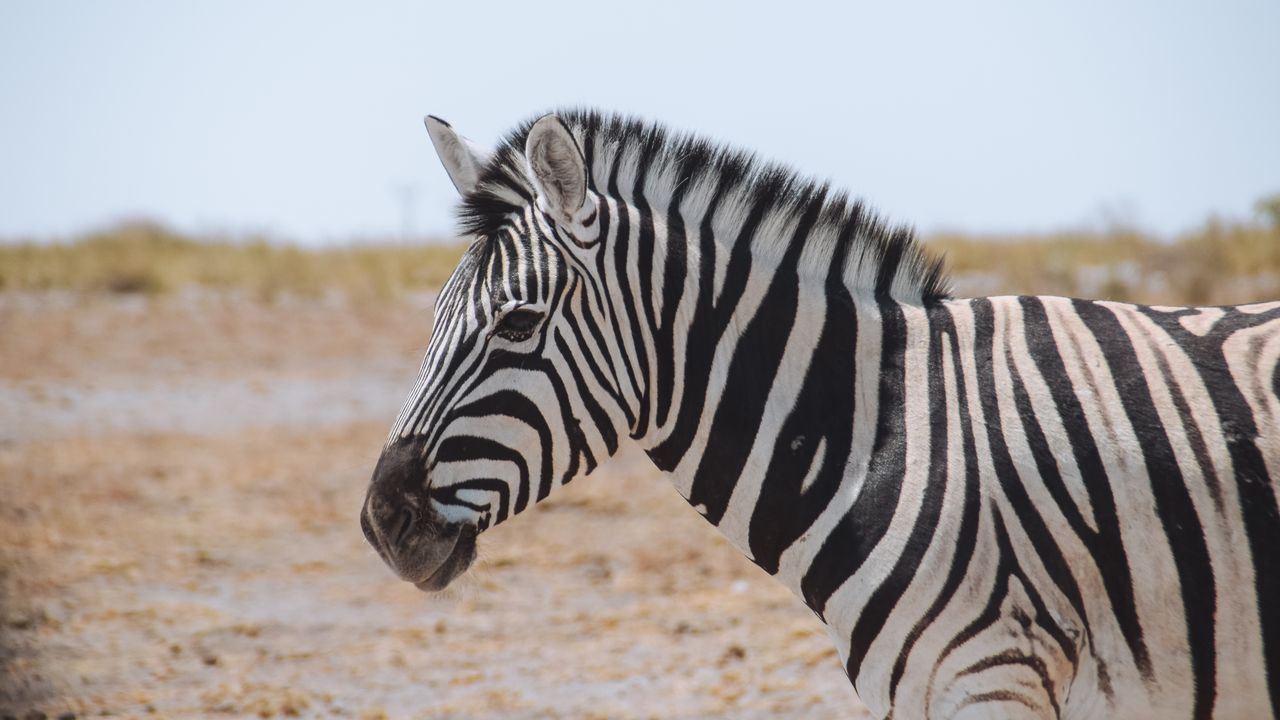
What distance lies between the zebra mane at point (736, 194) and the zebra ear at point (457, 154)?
0.38ft

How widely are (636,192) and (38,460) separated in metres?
8.40

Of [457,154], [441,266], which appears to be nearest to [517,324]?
[457,154]

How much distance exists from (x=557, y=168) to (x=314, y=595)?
4.73 meters

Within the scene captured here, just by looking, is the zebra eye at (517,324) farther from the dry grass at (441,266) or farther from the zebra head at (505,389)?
the dry grass at (441,266)

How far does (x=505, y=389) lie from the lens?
2.35 m

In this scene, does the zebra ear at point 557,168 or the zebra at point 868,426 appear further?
the zebra ear at point 557,168

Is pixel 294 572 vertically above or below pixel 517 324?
below

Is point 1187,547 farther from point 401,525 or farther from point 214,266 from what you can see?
point 214,266

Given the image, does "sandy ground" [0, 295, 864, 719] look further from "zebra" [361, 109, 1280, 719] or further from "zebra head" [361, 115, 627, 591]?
"zebra" [361, 109, 1280, 719]

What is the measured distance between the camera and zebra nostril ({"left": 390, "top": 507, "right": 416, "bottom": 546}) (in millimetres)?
2330

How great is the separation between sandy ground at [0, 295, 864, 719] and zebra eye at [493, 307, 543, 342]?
0.60m

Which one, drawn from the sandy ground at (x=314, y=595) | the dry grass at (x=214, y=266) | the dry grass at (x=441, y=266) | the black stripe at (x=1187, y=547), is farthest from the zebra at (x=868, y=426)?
the dry grass at (x=214, y=266)

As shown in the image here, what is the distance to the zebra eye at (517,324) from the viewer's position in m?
2.35

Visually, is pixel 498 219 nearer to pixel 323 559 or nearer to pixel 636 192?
pixel 636 192
